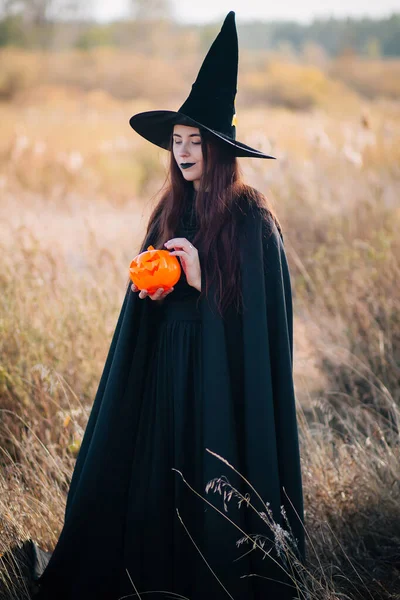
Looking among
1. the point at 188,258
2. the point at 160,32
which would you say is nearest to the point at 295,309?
the point at 188,258

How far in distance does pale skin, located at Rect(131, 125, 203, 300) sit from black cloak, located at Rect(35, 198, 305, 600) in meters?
0.08

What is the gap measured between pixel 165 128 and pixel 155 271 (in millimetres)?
776

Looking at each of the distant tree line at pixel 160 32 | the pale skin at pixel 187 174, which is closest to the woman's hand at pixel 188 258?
the pale skin at pixel 187 174

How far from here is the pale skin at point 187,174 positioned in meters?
2.42

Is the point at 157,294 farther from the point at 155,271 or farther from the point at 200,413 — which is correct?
the point at 200,413

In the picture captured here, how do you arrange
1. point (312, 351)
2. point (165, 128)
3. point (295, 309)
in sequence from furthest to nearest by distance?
point (295, 309) → point (312, 351) → point (165, 128)

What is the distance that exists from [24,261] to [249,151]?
8.58 ft

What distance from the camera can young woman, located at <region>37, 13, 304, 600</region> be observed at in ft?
7.86

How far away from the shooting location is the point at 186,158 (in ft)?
8.39

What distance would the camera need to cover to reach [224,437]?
239cm

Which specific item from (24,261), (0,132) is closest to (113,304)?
(24,261)

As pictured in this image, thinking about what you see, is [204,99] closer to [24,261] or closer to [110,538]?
[110,538]

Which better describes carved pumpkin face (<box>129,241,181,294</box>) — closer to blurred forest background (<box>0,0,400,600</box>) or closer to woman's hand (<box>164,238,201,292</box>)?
woman's hand (<box>164,238,201,292</box>)

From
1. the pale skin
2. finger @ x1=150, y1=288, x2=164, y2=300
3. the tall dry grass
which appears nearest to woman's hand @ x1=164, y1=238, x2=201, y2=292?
the pale skin
